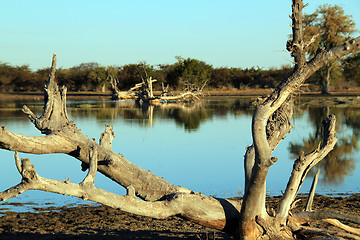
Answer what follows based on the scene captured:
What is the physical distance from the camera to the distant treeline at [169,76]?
49.4 metres

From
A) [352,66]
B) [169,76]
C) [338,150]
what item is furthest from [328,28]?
[338,150]

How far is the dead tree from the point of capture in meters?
4.88

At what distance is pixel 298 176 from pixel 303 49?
1469 millimetres

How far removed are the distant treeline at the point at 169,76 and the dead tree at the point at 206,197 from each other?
41167 mm

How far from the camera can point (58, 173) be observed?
34.5 feet

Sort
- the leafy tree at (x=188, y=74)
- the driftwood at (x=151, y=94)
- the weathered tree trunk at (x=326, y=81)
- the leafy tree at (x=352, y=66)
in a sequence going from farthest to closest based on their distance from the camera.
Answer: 1. the leafy tree at (x=188, y=74)
2. the leafy tree at (x=352, y=66)
3. the weathered tree trunk at (x=326, y=81)
4. the driftwood at (x=151, y=94)

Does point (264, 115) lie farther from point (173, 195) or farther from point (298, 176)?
point (173, 195)

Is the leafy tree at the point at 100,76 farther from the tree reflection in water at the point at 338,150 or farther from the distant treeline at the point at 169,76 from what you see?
the tree reflection in water at the point at 338,150

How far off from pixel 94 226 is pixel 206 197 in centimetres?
184

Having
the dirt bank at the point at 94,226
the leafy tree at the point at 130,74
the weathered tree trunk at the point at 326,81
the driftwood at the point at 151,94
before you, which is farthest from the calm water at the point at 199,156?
the leafy tree at the point at 130,74

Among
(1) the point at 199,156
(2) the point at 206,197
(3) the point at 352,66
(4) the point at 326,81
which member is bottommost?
(1) the point at 199,156

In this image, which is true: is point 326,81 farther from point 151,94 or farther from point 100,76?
point 100,76

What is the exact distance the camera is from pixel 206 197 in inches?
208

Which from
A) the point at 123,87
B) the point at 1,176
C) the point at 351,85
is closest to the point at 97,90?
the point at 123,87
